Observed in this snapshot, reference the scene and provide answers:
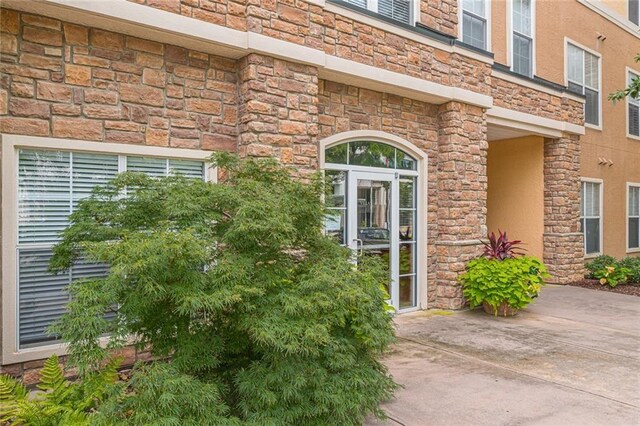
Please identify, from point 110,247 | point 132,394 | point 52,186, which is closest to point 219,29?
point 52,186

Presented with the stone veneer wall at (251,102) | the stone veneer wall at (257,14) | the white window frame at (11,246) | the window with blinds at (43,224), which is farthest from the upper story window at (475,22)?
the white window frame at (11,246)

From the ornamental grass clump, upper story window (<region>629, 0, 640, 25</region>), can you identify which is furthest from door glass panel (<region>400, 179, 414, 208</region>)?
upper story window (<region>629, 0, 640, 25</region>)

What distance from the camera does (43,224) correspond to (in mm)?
4188

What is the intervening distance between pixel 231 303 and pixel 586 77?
40.0 ft

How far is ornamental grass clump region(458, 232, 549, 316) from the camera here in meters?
6.94

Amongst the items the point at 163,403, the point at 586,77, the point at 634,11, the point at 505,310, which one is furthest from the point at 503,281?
the point at 634,11

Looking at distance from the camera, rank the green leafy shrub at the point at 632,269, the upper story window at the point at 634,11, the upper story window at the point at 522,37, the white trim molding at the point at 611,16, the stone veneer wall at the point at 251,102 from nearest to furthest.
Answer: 1. the stone veneer wall at the point at 251,102
2. the upper story window at the point at 522,37
3. the green leafy shrub at the point at 632,269
4. the white trim molding at the point at 611,16
5. the upper story window at the point at 634,11

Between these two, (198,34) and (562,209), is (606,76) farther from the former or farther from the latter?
(198,34)

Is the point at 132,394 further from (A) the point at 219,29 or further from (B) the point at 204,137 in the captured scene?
(A) the point at 219,29

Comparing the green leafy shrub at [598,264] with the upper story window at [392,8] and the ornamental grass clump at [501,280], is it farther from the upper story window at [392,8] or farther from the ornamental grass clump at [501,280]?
the upper story window at [392,8]

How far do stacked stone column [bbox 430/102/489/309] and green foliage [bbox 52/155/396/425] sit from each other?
404 centimetres

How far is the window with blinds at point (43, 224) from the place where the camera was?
408 centimetres

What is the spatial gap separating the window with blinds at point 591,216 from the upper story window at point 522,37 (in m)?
3.53

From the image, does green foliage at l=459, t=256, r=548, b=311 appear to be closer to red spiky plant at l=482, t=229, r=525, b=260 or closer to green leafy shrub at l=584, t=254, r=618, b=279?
red spiky plant at l=482, t=229, r=525, b=260
